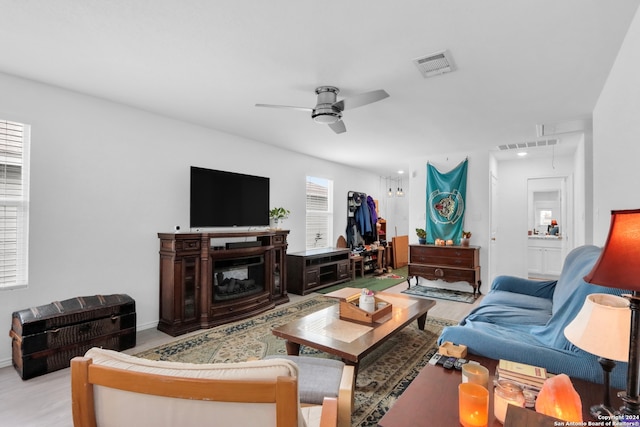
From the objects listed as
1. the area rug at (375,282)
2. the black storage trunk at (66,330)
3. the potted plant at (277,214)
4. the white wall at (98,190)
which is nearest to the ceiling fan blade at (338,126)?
the white wall at (98,190)

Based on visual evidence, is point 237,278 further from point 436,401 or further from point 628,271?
point 628,271

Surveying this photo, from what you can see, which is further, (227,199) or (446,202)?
(446,202)

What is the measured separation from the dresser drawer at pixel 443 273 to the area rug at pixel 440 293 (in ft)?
0.83

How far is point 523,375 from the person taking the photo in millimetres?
1311

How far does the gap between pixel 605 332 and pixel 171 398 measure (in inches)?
54.0

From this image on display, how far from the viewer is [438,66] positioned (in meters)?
2.44

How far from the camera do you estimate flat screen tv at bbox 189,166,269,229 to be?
12.5 feet

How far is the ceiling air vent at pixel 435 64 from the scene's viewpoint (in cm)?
230

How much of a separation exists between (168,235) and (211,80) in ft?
5.75

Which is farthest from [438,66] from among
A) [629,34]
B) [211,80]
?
[211,80]

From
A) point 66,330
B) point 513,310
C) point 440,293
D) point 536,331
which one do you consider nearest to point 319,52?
point 536,331

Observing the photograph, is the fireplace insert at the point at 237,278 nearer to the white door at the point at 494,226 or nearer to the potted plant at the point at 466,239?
the potted plant at the point at 466,239

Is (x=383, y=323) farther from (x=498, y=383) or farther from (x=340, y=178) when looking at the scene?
(x=340, y=178)

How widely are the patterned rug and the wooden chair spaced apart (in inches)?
56.3
